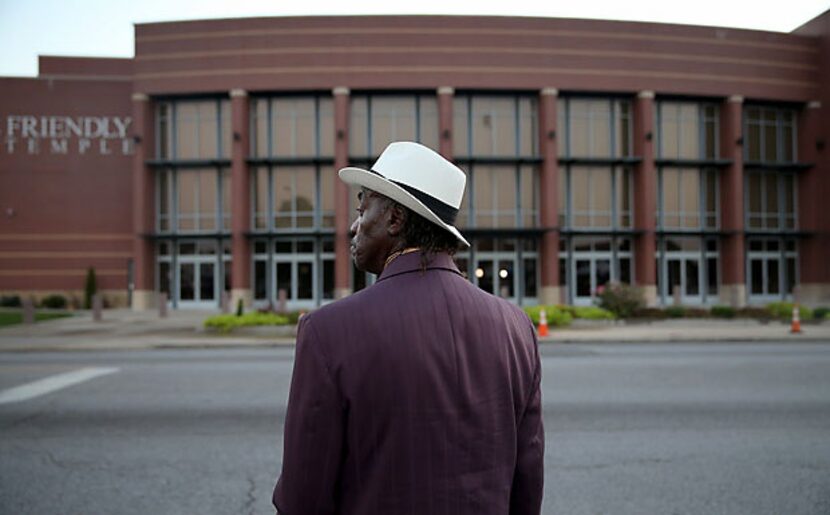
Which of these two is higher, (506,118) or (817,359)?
(506,118)

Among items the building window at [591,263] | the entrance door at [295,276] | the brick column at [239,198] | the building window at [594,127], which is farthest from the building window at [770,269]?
the brick column at [239,198]

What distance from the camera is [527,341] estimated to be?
2010mm

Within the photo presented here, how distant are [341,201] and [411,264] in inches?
1151

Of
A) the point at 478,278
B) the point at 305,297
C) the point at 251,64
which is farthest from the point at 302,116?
the point at 478,278

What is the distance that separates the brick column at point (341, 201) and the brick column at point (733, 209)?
60.8 ft

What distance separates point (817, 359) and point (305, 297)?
78.9 feet

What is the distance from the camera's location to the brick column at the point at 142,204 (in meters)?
31.4

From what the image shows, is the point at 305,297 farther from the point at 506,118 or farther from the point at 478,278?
the point at 506,118

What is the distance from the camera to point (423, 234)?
183 cm

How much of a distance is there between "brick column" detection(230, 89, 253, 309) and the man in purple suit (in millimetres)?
30190

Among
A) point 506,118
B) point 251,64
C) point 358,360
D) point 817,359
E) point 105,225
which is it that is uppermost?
point 251,64

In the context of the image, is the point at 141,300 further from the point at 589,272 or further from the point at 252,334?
the point at 589,272

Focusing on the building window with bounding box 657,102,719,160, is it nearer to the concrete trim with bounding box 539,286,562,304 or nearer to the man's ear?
the concrete trim with bounding box 539,286,562,304

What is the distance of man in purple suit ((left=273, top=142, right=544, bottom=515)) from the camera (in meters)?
1.65
